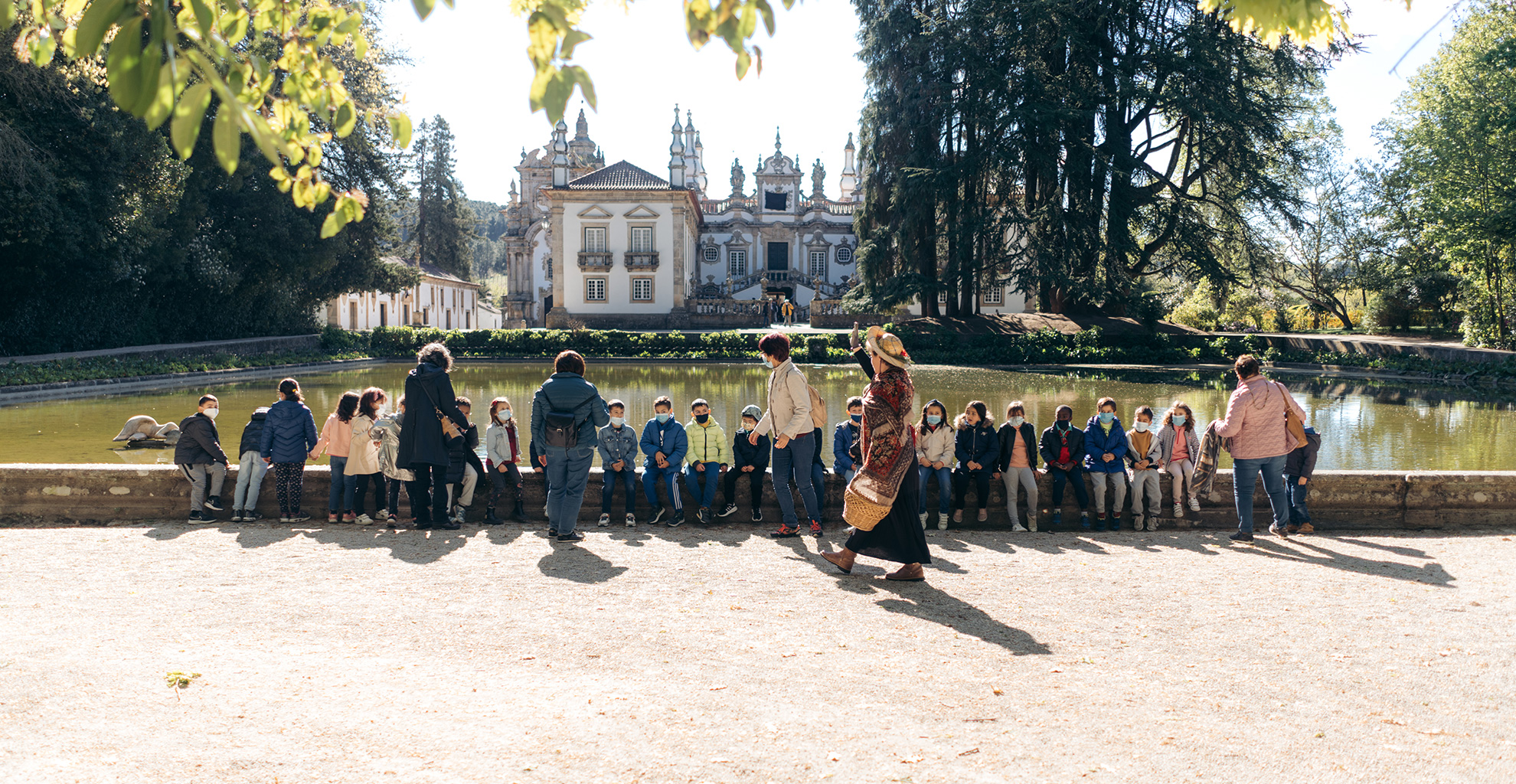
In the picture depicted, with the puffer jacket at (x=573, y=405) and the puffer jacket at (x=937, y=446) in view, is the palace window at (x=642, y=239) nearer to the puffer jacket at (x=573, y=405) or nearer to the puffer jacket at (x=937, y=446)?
the puffer jacket at (x=937, y=446)

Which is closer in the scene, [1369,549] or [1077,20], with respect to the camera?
[1369,549]

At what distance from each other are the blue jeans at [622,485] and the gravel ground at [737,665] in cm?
98

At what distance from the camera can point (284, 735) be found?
3230 mm

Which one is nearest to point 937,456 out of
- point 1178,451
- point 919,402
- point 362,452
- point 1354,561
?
point 1178,451

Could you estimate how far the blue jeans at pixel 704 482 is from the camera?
7.17m

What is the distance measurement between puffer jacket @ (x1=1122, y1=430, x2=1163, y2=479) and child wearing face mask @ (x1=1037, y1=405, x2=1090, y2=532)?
14.4 inches

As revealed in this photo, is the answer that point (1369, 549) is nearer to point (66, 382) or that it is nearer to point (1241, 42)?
point (66, 382)

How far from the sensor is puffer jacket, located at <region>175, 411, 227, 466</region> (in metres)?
6.81

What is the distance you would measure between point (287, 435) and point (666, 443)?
2807 millimetres

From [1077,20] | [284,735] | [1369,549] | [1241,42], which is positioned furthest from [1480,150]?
[284,735]

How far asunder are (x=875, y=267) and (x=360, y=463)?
28.2m

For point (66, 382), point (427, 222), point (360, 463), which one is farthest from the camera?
point (427, 222)

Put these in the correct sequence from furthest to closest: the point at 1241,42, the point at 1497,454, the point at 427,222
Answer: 1. the point at 427,222
2. the point at 1241,42
3. the point at 1497,454

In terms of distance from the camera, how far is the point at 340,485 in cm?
713
